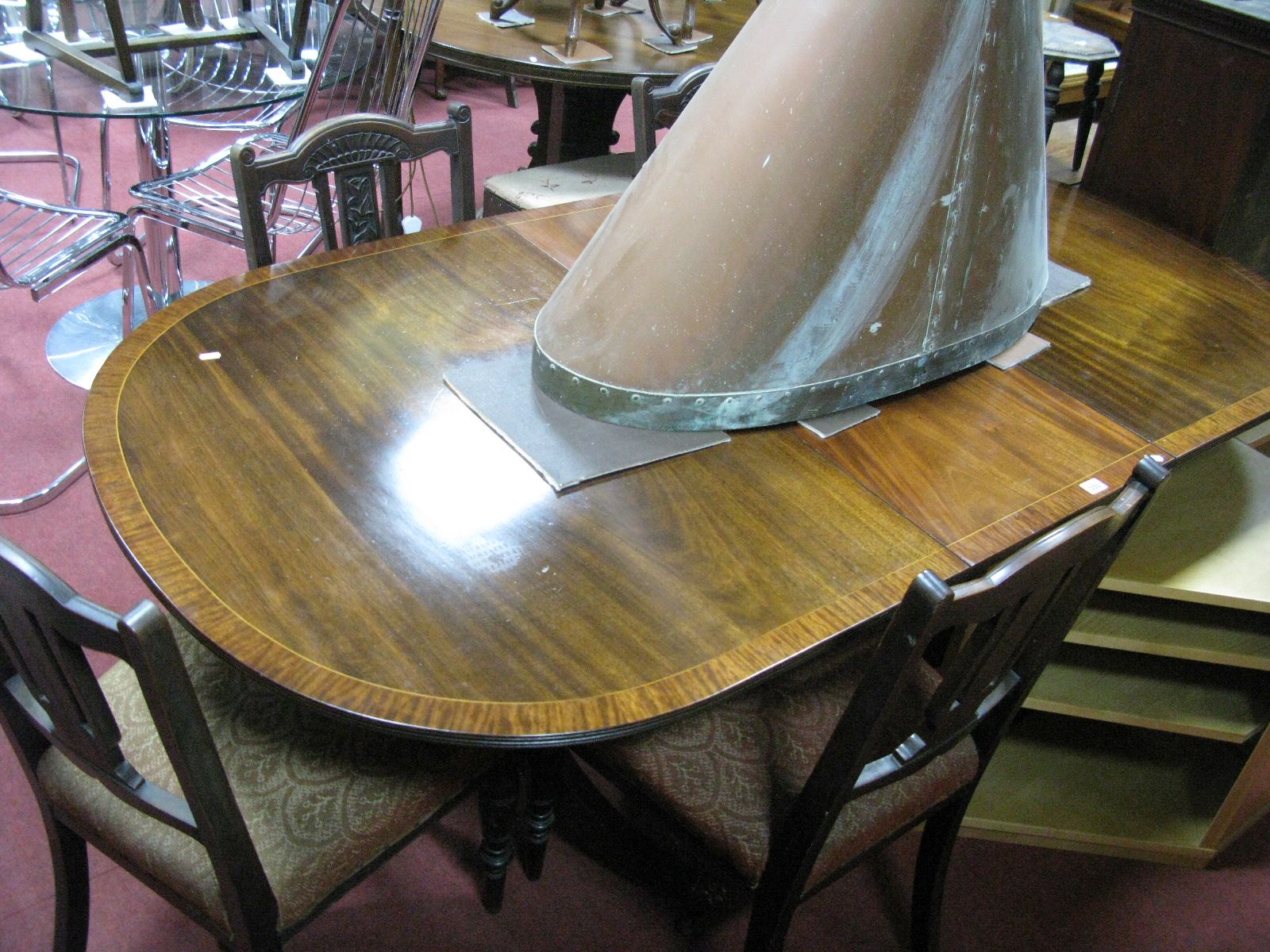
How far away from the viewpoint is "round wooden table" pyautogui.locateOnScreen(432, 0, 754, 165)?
8.70 ft

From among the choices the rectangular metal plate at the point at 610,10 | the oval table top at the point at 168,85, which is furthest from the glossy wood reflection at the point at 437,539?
the rectangular metal plate at the point at 610,10

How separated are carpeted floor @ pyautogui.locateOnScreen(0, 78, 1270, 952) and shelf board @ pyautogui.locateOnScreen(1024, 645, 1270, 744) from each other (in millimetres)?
301

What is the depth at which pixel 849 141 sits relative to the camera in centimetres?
120

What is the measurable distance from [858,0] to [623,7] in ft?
7.39

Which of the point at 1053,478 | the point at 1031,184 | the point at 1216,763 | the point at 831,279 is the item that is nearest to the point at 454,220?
the point at 831,279

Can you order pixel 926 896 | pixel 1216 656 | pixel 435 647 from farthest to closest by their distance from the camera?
pixel 1216 656 < pixel 926 896 < pixel 435 647

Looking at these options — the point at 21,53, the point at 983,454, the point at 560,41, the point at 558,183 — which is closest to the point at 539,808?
the point at 983,454

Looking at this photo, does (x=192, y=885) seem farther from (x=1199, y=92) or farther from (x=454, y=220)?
(x=1199, y=92)

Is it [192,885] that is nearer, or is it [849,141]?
[192,885]

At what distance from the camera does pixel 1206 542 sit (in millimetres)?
1689

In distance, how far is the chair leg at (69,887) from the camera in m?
1.23

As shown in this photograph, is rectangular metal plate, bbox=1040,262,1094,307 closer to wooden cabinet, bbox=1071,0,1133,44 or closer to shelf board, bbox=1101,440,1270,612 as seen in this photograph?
shelf board, bbox=1101,440,1270,612

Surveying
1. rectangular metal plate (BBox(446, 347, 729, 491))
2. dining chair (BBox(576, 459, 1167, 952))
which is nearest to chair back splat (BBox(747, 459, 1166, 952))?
dining chair (BBox(576, 459, 1167, 952))

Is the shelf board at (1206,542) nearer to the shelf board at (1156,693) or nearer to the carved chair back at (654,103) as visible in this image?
the shelf board at (1156,693)
